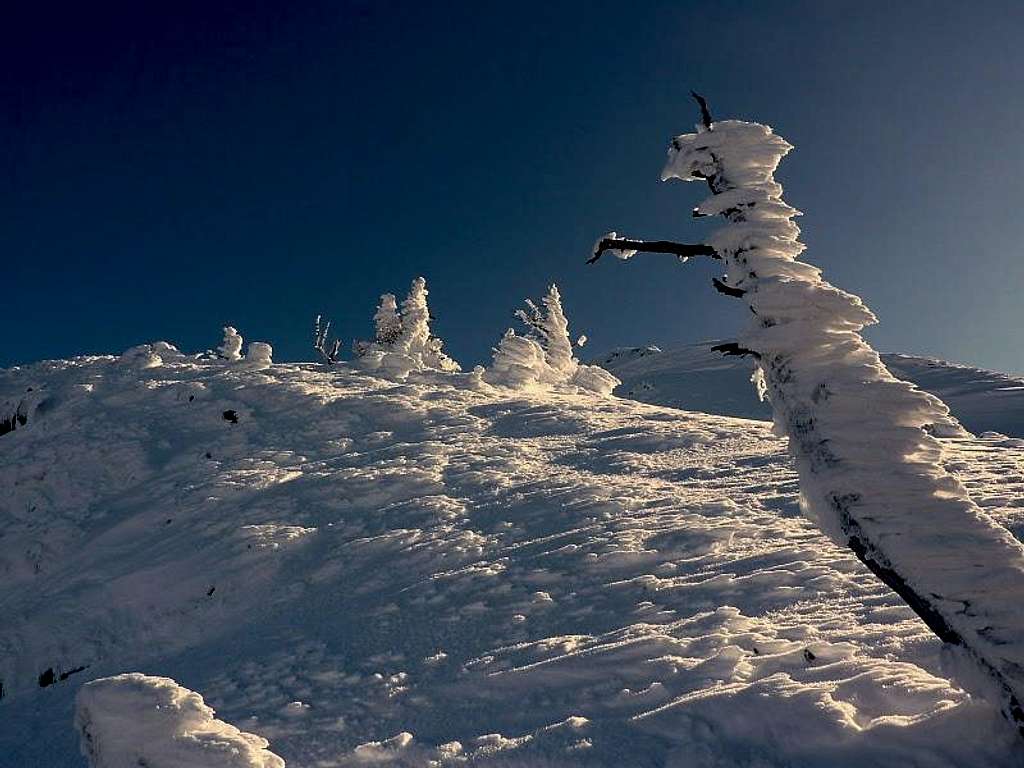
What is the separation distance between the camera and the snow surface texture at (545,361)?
32.7 metres

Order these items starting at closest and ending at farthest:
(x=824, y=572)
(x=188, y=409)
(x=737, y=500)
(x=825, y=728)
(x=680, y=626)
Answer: (x=825, y=728), (x=680, y=626), (x=824, y=572), (x=737, y=500), (x=188, y=409)

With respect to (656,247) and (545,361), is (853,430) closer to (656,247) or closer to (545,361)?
(656,247)

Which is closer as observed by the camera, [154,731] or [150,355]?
[154,731]

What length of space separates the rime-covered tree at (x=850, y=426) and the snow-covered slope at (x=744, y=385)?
1384 inches

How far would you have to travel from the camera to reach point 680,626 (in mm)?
7742

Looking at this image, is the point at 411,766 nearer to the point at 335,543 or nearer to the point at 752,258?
the point at 752,258

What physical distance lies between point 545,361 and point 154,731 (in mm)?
37375

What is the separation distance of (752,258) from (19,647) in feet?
46.0

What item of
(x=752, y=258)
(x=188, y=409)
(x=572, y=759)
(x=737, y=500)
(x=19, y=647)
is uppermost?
(x=188, y=409)

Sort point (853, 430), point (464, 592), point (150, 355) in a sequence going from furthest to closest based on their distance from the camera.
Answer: point (150, 355), point (464, 592), point (853, 430)

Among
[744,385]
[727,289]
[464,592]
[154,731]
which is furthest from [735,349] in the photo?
[744,385]

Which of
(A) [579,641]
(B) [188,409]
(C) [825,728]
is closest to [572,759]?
(C) [825,728]

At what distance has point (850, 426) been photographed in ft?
17.0

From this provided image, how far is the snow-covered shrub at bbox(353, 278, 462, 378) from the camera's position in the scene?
33500 millimetres
